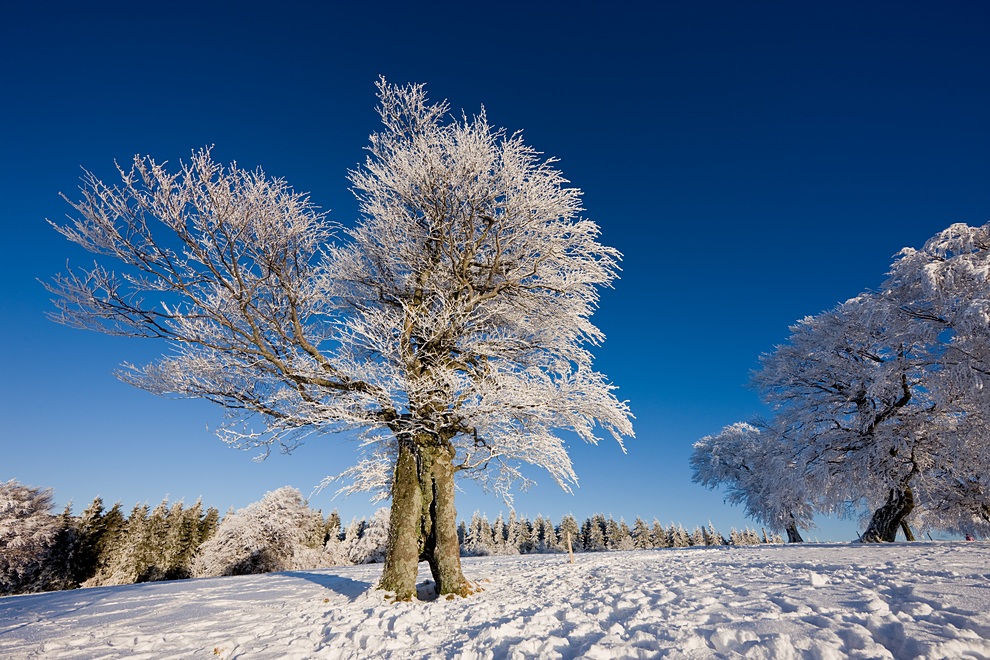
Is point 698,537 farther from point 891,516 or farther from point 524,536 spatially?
point 891,516

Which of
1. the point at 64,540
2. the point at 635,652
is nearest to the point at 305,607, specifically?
the point at 635,652

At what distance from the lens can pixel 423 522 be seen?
7.86 m

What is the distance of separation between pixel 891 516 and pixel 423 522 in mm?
16437

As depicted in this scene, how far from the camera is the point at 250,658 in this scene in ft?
14.3

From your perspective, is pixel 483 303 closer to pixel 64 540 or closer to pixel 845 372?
pixel 845 372

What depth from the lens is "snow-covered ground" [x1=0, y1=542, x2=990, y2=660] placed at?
313 centimetres

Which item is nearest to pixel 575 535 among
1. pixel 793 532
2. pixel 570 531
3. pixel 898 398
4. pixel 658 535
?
pixel 570 531

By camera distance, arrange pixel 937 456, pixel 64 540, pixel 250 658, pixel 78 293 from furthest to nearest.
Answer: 1. pixel 64 540
2. pixel 937 456
3. pixel 78 293
4. pixel 250 658

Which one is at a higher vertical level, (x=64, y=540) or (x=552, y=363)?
(x=552, y=363)

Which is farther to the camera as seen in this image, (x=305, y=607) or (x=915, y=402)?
(x=915, y=402)

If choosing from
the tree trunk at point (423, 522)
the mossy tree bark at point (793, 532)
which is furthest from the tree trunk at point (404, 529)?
the mossy tree bark at point (793, 532)

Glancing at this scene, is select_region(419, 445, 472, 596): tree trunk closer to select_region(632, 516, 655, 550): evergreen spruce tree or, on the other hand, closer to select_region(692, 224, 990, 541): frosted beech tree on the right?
select_region(692, 224, 990, 541): frosted beech tree on the right

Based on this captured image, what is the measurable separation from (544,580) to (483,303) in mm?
5301

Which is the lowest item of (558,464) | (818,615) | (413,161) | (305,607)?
(305,607)
